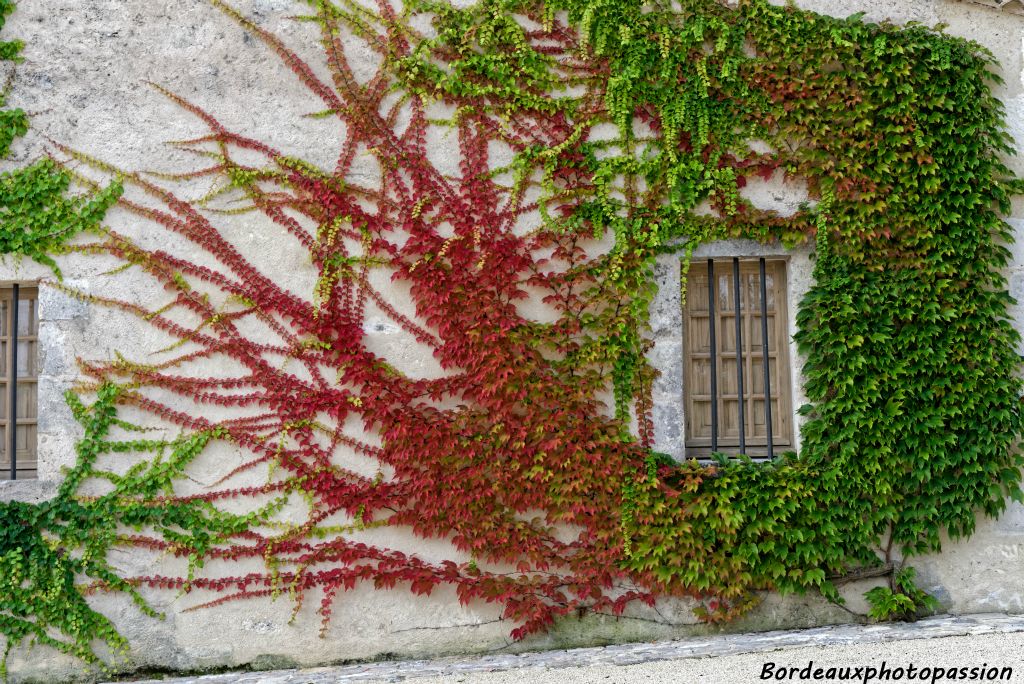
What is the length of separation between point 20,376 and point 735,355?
3984 mm

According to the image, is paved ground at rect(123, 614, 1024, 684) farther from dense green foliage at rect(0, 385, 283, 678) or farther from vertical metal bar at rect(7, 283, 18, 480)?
vertical metal bar at rect(7, 283, 18, 480)

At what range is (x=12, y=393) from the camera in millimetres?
5043

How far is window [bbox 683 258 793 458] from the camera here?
5.01m

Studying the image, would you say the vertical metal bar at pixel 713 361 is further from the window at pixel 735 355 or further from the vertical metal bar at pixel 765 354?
the vertical metal bar at pixel 765 354

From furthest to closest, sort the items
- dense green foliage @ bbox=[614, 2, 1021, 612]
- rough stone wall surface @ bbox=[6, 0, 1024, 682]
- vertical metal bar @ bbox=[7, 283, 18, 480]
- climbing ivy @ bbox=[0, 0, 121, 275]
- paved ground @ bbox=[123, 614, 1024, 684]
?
vertical metal bar @ bbox=[7, 283, 18, 480] → climbing ivy @ bbox=[0, 0, 121, 275] → rough stone wall surface @ bbox=[6, 0, 1024, 682] → dense green foliage @ bbox=[614, 2, 1021, 612] → paved ground @ bbox=[123, 614, 1024, 684]

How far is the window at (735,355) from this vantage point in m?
5.01

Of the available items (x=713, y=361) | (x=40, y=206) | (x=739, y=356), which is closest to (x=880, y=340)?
(x=739, y=356)

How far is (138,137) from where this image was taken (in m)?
5.02

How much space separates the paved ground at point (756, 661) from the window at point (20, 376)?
151cm

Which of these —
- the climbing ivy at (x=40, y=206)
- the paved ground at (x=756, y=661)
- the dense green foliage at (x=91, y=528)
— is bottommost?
the paved ground at (x=756, y=661)

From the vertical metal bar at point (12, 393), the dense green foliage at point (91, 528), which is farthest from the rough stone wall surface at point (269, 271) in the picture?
the vertical metal bar at point (12, 393)

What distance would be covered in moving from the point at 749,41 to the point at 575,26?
95cm

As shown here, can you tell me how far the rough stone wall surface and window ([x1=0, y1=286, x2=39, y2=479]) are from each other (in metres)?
0.22

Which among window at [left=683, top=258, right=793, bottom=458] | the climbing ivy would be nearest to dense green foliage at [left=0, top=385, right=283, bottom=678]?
the climbing ivy
